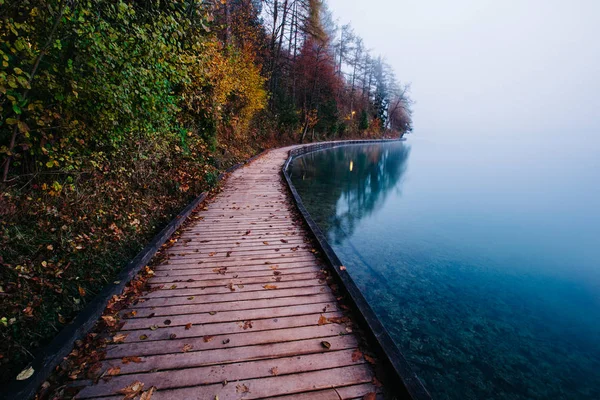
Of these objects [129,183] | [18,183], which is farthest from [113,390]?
[129,183]

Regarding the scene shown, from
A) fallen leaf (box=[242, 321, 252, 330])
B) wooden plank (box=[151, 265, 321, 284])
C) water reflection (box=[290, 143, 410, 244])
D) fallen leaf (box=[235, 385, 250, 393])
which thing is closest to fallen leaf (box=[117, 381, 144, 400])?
fallen leaf (box=[235, 385, 250, 393])

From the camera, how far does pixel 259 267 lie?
4078 mm

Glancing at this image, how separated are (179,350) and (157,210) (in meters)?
3.97

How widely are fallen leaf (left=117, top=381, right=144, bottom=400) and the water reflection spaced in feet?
20.9

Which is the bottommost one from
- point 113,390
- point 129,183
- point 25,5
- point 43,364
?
point 113,390

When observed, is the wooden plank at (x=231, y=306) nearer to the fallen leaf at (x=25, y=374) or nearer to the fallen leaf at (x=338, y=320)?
the fallen leaf at (x=338, y=320)

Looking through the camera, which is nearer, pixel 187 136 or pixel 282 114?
pixel 187 136

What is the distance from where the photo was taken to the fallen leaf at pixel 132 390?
206cm

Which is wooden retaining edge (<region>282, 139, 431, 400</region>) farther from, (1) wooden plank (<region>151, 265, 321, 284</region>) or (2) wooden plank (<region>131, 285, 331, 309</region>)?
(1) wooden plank (<region>151, 265, 321, 284</region>)

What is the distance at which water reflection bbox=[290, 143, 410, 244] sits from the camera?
31.8 ft

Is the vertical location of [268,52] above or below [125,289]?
above

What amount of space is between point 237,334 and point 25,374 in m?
1.58

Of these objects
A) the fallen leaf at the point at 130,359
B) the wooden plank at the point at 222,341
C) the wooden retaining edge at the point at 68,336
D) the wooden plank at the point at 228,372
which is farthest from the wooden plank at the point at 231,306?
the wooden plank at the point at 228,372

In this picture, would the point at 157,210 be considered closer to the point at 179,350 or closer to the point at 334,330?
the point at 179,350
